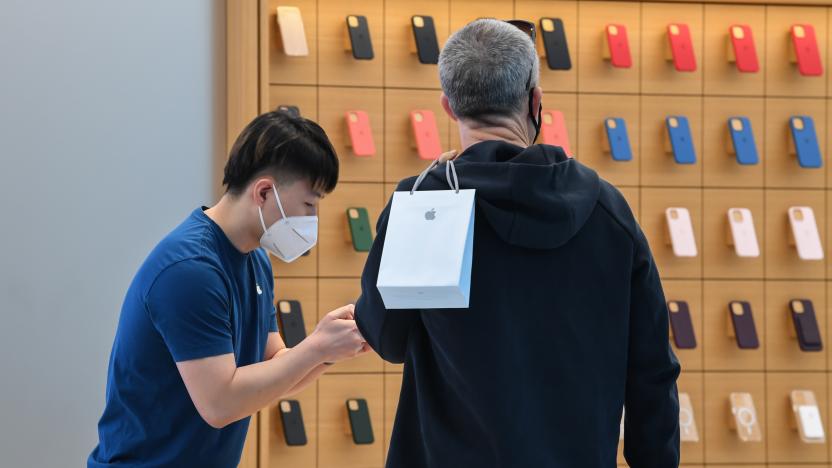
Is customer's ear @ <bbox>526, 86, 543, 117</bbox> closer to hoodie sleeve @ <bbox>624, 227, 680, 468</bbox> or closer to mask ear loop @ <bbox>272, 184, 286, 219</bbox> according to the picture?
hoodie sleeve @ <bbox>624, 227, 680, 468</bbox>

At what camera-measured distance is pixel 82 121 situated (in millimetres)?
4320

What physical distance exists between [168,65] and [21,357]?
4.67 feet

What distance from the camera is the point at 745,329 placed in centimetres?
546

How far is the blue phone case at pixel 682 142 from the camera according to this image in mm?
5410

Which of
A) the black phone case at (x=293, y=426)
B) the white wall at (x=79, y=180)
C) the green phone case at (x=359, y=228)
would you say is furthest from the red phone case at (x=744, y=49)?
the black phone case at (x=293, y=426)

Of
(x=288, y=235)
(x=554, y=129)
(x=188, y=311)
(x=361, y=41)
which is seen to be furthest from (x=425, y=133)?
(x=188, y=311)

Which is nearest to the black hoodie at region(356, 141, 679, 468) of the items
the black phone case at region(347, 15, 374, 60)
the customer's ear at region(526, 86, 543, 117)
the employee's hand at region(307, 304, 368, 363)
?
the customer's ear at region(526, 86, 543, 117)

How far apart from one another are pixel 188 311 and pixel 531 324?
31.7 inches

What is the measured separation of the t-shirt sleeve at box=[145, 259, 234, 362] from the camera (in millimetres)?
2104

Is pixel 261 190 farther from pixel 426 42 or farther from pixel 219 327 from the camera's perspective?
pixel 426 42

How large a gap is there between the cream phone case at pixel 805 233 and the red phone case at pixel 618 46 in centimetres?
125

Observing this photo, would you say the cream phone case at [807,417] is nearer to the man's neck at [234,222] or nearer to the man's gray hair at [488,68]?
the man's neck at [234,222]

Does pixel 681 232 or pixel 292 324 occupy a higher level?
pixel 681 232

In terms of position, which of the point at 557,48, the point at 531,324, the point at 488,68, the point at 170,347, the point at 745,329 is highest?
the point at 557,48
